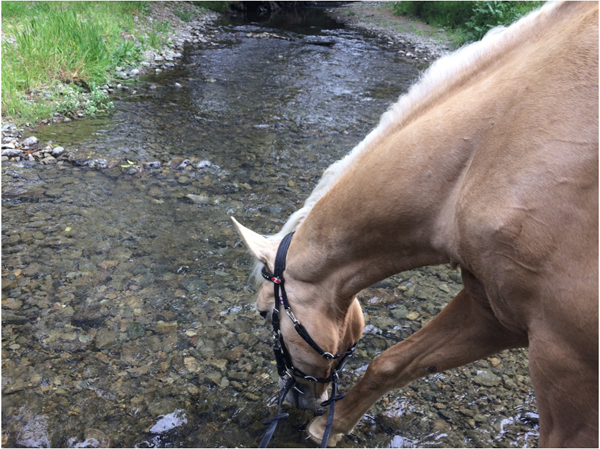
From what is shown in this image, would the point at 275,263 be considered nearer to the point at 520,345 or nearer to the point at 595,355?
the point at 520,345

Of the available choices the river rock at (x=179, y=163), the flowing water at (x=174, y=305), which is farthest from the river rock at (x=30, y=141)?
the river rock at (x=179, y=163)

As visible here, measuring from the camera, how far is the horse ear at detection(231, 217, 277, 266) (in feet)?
7.07

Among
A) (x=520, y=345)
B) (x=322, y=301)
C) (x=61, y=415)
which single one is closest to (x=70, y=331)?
(x=61, y=415)

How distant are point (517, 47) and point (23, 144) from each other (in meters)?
5.24

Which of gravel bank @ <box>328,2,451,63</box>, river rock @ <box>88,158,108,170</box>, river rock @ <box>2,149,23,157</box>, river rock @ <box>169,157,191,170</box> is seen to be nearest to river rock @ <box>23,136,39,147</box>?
river rock @ <box>2,149,23,157</box>

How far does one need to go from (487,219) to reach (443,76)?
0.70m

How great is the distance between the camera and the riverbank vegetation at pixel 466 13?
10.8 meters

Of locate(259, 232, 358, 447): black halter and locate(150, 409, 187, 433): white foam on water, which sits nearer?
locate(259, 232, 358, 447): black halter

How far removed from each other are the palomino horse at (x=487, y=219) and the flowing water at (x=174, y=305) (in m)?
0.64

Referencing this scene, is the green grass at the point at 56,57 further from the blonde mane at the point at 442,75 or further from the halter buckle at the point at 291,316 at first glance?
the blonde mane at the point at 442,75

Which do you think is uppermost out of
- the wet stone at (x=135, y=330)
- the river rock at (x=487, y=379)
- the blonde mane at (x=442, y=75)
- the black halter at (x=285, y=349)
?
the blonde mane at (x=442, y=75)

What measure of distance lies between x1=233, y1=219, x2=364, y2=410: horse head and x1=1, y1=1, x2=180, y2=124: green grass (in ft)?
16.0

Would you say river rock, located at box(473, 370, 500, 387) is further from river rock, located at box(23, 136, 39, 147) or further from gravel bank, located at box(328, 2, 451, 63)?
gravel bank, located at box(328, 2, 451, 63)

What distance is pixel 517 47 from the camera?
171 centimetres
